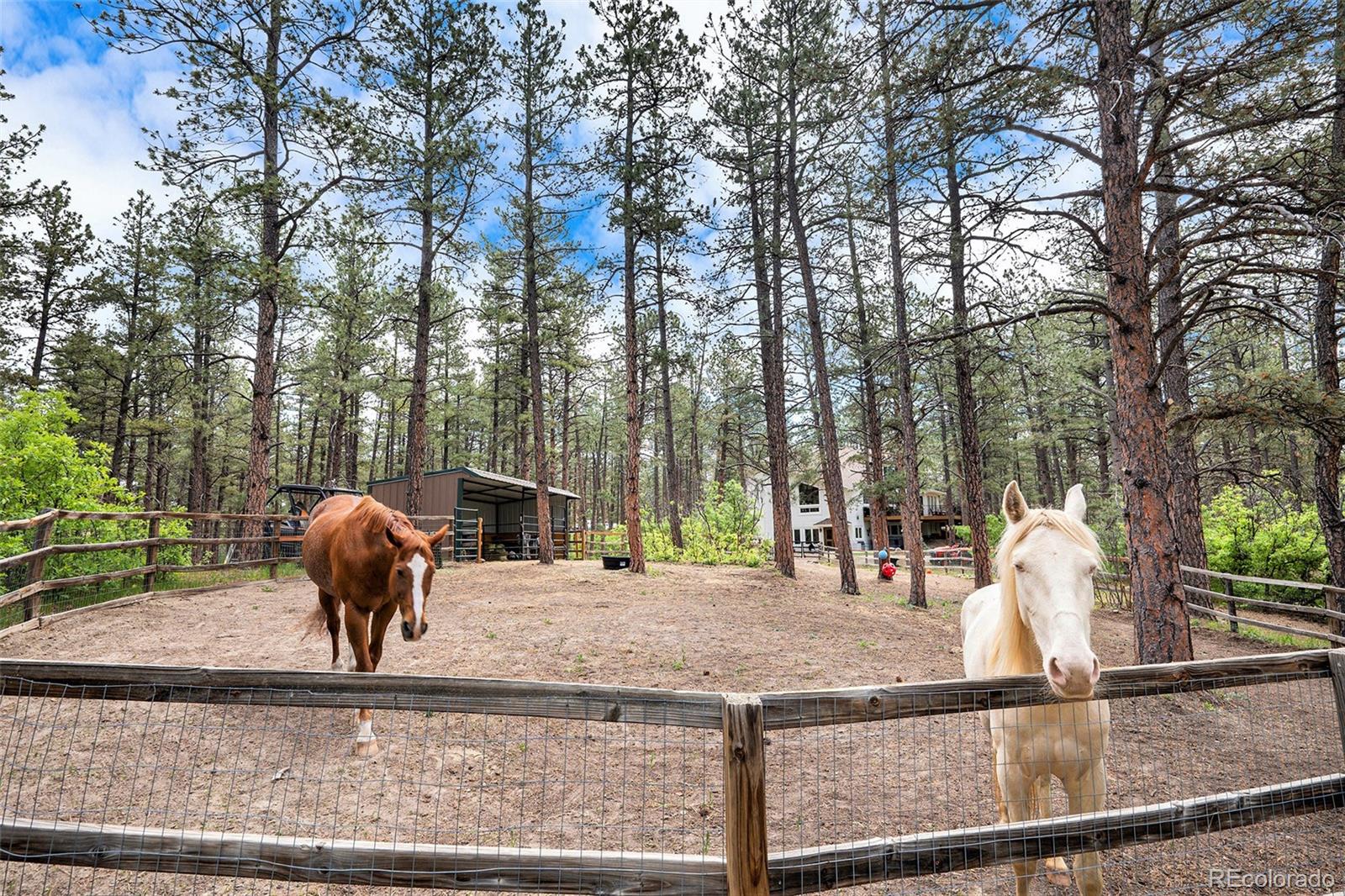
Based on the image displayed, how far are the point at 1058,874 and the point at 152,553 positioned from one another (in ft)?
43.2

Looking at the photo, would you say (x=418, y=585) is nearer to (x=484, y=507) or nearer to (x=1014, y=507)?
(x=1014, y=507)

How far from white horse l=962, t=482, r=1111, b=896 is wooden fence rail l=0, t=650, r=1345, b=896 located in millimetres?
269

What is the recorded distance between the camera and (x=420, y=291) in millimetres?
14914

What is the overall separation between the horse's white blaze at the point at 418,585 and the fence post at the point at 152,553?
869cm

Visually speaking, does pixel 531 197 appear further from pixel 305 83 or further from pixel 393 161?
pixel 305 83

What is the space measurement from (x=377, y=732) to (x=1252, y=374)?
8.86m

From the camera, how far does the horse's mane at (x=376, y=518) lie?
14.3 feet

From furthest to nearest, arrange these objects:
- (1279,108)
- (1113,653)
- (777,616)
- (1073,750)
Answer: (777,616)
(1113,653)
(1279,108)
(1073,750)

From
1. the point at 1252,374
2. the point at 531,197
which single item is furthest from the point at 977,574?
the point at 531,197

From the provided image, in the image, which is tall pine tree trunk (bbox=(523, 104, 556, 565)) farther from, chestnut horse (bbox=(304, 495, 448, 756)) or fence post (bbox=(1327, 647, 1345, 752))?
fence post (bbox=(1327, 647, 1345, 752))

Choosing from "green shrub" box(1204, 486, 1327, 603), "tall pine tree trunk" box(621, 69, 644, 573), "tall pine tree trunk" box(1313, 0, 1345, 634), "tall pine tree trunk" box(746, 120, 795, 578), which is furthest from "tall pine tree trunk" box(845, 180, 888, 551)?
"tall pine tree trunk" box(1313, 0, 1345, 634)

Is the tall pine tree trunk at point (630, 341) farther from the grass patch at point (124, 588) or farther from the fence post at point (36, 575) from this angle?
the fence post at point (36, 575)

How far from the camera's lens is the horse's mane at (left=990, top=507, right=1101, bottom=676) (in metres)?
2.35

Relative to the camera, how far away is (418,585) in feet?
13.1
